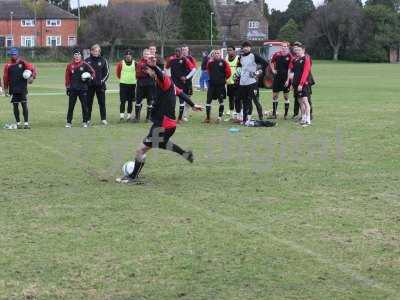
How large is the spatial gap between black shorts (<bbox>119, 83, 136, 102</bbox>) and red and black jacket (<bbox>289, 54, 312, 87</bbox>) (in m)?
4.39

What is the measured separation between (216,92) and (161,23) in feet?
246

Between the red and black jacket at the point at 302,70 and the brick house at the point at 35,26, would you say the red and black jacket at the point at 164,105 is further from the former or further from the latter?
the brick house at the point at 35,26

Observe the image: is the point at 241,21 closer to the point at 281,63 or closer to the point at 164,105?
the point at 281,63

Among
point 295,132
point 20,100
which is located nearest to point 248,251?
point 295,132

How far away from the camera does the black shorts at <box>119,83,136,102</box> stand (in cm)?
1877

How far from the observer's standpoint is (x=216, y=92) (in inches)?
733

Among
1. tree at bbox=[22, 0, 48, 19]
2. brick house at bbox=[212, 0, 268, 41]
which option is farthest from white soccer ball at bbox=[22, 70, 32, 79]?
brick house at bbox=[212, 0, 268, 41]

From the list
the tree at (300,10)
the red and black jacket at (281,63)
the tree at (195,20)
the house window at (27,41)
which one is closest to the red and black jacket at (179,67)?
the red and black jacket at (281,63)

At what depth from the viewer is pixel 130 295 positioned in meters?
5.59

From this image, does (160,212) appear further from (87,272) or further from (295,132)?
(295,132)

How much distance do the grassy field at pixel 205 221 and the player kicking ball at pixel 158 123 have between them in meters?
0.33

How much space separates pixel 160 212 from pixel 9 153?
5.64 m

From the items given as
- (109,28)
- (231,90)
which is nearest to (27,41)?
(109,28)

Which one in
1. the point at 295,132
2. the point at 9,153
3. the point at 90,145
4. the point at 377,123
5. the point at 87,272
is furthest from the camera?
the point at 377,123
